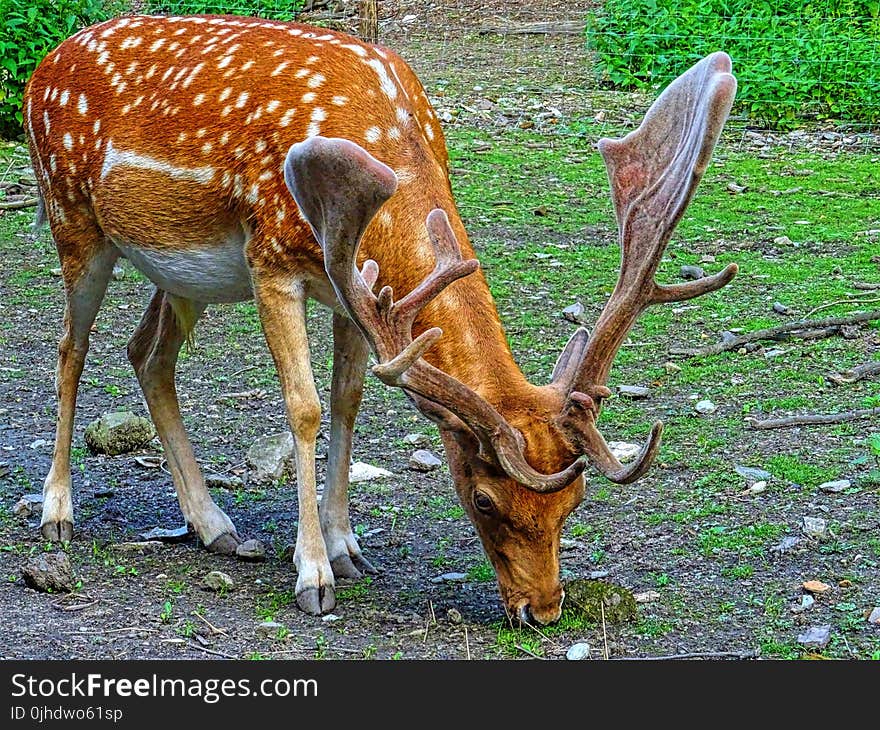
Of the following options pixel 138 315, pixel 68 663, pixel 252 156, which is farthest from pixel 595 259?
pixel 68 663

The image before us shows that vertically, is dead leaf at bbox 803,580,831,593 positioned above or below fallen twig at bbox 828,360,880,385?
above

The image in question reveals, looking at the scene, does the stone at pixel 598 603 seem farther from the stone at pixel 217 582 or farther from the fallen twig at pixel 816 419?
the fallen twig at pixel 816 419

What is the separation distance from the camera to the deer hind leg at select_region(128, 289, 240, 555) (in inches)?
239

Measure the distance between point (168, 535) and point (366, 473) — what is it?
3.63 ft

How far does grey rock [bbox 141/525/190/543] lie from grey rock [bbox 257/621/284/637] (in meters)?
1.10

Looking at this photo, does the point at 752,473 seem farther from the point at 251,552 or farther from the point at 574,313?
the point at 574,313

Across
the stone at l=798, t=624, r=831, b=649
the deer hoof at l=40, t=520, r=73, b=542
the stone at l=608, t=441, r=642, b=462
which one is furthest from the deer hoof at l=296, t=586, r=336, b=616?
the stone at l=608, t=441, r=642, b=462

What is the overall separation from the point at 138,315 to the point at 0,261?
1792 millimetres

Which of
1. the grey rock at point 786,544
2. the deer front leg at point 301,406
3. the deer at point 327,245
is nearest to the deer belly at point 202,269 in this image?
the deer at point 327,245

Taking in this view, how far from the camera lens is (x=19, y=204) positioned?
11789 millimetres

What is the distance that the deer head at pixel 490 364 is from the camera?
456 cm

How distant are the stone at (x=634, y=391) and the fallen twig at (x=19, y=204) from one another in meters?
6.09

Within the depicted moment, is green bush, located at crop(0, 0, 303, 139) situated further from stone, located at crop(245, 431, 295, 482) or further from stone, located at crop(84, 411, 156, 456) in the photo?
stone, located at crop(245, 431, 295, 482)

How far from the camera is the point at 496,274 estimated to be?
991cm
